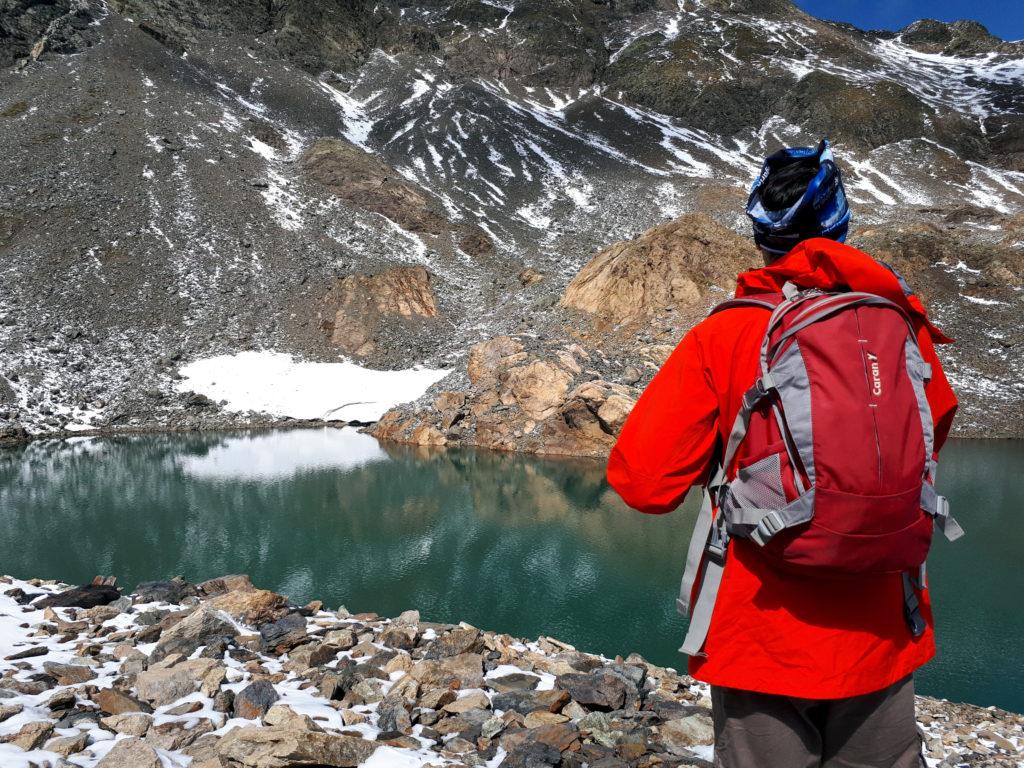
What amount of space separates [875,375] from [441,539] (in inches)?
625

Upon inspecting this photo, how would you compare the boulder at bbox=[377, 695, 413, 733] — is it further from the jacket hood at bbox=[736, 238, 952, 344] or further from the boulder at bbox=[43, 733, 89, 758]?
the jacket hood at bbox=[736, 238, 952, 344]

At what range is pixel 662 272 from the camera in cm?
3709

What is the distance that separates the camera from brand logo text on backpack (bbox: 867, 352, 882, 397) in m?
1.50

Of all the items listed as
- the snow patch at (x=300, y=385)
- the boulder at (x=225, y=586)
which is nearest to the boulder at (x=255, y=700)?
the boulder at (x=225, y=586)

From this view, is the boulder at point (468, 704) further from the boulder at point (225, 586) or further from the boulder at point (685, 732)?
the boulder at point (225, 586)

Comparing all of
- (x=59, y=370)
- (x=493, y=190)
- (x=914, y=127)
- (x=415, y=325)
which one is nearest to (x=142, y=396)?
(x=59, y=370)

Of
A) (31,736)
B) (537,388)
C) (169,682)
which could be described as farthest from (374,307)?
(31,736)

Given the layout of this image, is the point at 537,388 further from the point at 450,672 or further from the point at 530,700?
the point at 530,700

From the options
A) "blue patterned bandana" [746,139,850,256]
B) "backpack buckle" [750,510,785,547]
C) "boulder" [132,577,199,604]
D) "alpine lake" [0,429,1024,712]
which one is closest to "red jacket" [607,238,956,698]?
"backpack buckle" [750,510,785,547]

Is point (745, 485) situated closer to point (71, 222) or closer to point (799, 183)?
point (799, 183)

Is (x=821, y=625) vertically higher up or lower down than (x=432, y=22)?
lower down

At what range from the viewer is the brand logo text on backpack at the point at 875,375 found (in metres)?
1.50

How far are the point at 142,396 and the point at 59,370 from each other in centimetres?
446

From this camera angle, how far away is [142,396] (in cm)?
3456
